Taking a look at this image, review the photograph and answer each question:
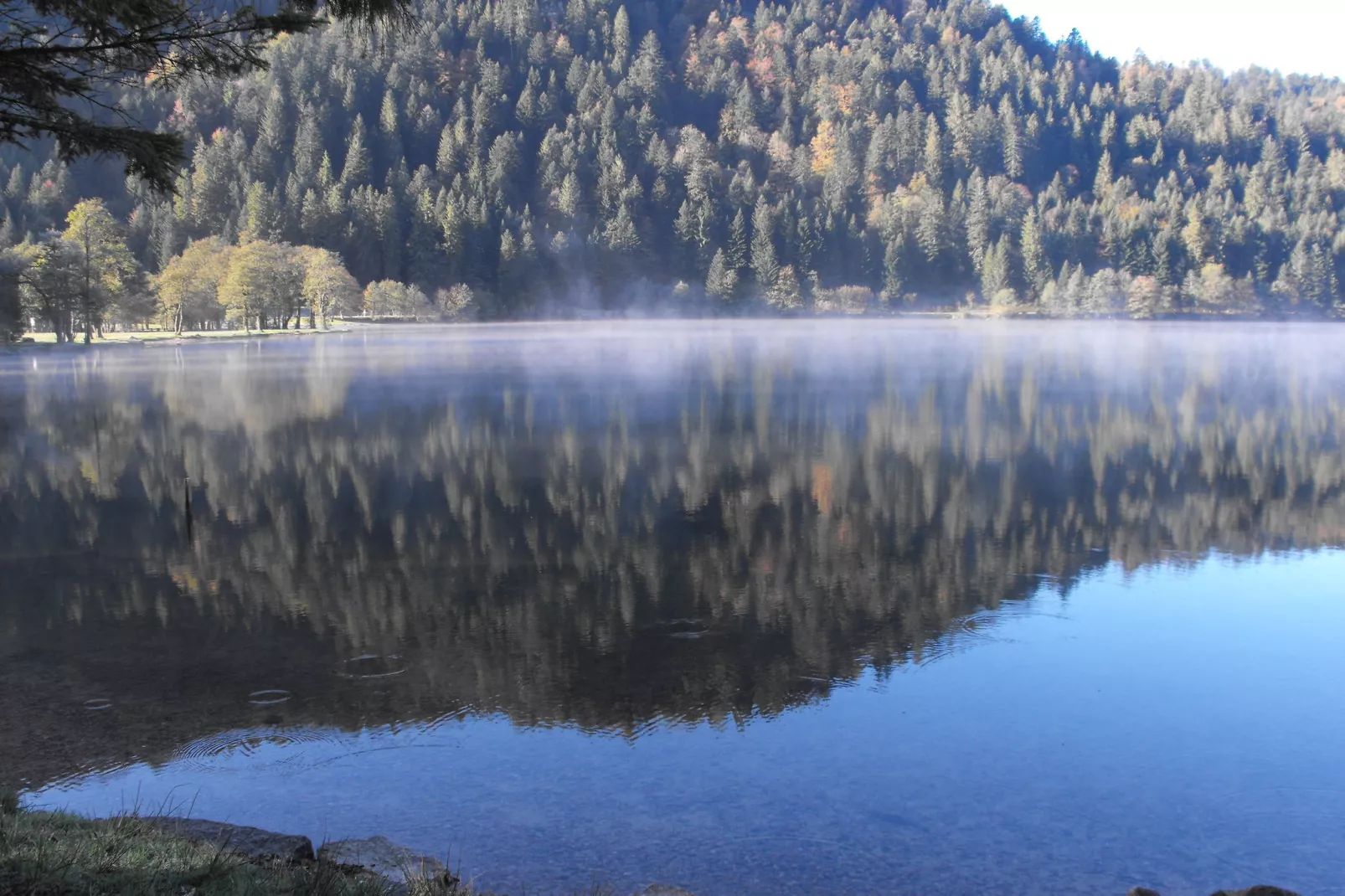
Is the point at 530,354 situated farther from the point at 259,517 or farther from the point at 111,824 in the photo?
the point at 111,824

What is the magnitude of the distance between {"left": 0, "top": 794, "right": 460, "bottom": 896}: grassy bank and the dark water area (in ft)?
8.22

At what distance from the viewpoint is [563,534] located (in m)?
22.1

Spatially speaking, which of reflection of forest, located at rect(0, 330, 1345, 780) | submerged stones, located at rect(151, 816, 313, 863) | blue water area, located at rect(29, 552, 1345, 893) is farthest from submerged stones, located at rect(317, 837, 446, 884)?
reflection of forest, located at rect(0, 330, 1345, 780)

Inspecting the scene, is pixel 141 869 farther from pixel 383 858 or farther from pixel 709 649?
pixel 709 649

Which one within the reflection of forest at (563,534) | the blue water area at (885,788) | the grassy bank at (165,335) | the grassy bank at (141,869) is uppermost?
the grassy bank at (165,335)

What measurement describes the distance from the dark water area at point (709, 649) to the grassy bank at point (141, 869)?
8.22 feet

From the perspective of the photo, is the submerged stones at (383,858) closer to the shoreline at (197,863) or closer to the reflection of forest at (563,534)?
the shoreline at (197,863)

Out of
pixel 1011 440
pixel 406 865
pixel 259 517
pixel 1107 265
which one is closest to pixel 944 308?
pixel 1107 265

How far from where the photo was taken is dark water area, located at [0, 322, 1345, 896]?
33.7 feet

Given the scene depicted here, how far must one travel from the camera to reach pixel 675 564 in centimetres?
1980

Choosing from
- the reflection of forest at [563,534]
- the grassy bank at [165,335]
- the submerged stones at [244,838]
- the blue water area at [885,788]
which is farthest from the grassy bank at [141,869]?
the grassy bank at [165,335]

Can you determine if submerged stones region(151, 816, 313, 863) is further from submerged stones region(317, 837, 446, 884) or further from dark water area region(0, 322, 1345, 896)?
dark water area region(0, 322, 1345, 896)

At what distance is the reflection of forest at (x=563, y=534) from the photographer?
13945mm

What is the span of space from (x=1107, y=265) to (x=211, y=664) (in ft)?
653
